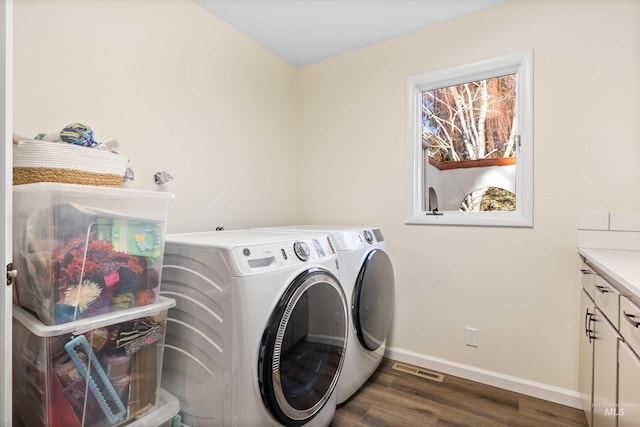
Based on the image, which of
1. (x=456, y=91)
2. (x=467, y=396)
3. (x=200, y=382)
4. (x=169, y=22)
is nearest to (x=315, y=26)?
(x=169, y=22)

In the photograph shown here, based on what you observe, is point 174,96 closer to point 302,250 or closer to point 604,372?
point 302,250

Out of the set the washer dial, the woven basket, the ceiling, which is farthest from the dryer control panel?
the ceiling

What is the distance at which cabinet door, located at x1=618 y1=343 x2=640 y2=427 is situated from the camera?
904 millimetres

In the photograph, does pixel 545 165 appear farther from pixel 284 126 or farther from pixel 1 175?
pixel 1 175

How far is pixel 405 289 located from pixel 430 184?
2.60 feet

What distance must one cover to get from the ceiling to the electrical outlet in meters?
2.07

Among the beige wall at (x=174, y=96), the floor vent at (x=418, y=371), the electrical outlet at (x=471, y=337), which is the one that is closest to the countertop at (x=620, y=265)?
the electrical outlet at (x=471, y=337)

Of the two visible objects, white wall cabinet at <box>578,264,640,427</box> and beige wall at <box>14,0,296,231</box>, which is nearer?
white wall cabinet at <box>578,264,640,427</box>

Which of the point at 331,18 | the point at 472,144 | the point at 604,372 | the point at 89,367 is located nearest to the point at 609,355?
the point at 604,372

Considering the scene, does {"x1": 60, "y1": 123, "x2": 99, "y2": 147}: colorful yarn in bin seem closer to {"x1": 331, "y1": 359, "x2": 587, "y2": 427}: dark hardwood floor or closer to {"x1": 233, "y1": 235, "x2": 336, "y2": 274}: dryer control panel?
{"x1": 233, "y1": 235, "x2": 336, "y2": 274}: dryer control panel

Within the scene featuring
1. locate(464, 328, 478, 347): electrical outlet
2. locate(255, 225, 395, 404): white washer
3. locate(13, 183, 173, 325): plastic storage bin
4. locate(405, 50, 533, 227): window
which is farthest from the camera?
locate(464, 328, 478, 347): electrical outlet

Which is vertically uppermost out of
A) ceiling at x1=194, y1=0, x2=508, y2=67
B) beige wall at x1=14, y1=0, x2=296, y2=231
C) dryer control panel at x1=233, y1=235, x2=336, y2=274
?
ceiling at x1=194, y1=0, x2=508, y2=67

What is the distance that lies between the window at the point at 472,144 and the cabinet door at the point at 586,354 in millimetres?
508

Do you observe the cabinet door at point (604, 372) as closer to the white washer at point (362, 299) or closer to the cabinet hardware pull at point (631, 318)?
the cabinet hardware pull at point (631, 318)
